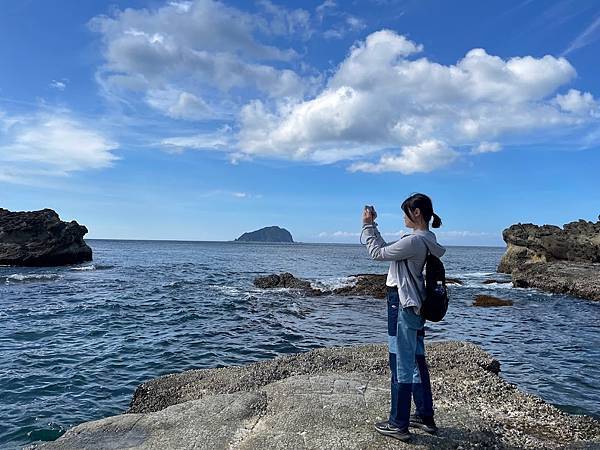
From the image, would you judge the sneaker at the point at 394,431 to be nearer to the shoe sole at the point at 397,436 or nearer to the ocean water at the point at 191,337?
the shoe sole at the point at 397,436

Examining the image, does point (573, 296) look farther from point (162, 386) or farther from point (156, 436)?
point (156, 436)

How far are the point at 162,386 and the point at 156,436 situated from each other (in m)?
4.12

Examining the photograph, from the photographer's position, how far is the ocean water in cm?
1229

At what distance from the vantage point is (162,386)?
1120 centimetres

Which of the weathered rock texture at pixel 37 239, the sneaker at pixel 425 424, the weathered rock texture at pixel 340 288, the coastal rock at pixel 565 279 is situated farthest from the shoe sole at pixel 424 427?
the weathered rock texture at pixel 37 239

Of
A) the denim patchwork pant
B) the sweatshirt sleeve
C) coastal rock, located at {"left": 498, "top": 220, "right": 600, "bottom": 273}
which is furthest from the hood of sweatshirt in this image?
coastal rock, located at {"left": 498, "top": 220, "right": 600, "bottom": 273}

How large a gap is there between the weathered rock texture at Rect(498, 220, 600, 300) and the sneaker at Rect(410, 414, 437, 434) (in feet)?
108

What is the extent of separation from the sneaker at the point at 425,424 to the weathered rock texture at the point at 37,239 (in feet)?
207

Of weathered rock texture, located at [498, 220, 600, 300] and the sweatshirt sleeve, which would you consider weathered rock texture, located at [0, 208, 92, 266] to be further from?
the sweatshirt sleeve

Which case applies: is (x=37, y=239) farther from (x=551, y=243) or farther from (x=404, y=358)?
(x=404, y=358)

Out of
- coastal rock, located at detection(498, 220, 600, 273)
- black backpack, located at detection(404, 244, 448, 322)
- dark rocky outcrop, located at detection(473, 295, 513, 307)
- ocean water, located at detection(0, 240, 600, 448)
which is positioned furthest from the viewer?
coastal rock, located at detection(498, 220, 600, 273)

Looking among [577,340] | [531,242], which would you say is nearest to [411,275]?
[577,340]

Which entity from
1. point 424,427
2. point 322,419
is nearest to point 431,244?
point 424,427

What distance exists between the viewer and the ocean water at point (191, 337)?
12.3 meters
